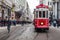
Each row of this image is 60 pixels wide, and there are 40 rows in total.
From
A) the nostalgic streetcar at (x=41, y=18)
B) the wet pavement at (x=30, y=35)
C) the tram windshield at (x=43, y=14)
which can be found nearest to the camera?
the wet pavement at (x=30, y=35)

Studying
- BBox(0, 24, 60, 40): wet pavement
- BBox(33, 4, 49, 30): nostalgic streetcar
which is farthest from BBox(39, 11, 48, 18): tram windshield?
BBox(0, 24, 60, 40): wet pavement

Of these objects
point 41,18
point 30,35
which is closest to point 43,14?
point 41,18

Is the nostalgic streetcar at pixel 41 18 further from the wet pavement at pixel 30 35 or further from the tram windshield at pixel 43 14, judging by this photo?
the wet pavement at pixel 30 35

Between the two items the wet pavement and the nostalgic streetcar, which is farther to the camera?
the nostalgic streetcar

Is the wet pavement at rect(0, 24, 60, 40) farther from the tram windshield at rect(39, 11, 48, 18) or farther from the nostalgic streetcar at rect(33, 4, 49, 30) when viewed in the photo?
the tram windshield at rect(39, 11, 48, 18)

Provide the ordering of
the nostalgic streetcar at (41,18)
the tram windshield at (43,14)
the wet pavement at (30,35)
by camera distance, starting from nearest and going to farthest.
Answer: the wet pavement at (30,35)
the nostalgic streetcar at (41,18)
the tram windshield at (43,14)

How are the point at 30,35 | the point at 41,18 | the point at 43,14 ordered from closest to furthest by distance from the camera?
the point at 30,35 → the point at 41,18 → the point at 43,14

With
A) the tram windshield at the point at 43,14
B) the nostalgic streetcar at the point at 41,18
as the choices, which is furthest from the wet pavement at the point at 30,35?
the tram windshield at the point at 43,14

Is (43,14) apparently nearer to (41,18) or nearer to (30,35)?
(41,18)

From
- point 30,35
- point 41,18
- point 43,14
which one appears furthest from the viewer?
point 43,14

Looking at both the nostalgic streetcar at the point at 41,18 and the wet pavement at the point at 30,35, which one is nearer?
the wet pavement at the point at 30,35

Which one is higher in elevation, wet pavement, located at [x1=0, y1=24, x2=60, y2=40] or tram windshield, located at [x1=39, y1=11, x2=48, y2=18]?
tram windshield, located at [x1=39, y1=11, x2=48, y2=18]

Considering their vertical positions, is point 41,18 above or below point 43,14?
below

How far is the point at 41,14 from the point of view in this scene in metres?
30.7
